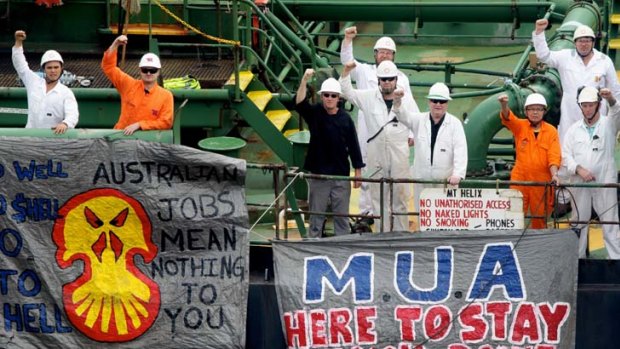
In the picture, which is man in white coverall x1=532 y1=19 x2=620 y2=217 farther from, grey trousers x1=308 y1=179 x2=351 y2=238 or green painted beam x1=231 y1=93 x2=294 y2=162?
green painted beam x1=231 y1=93 x2=294 y2=162

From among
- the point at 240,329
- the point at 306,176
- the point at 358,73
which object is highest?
the point at 358,73

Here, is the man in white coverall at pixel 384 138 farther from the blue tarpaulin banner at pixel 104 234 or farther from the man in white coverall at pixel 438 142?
the blue tarpaulin banner at pixel 104 234

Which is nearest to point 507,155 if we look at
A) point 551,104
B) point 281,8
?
point 551,104

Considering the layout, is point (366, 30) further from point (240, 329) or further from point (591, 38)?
point (240, 329)

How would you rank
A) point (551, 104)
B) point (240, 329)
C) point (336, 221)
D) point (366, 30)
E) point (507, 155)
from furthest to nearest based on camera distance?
point (366, 30) → point (507, 155) → point (551, 104) → point (336, 221) → point (240, 329)

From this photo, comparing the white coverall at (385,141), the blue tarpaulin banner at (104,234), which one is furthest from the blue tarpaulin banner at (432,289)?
the white coverall at (385,141)

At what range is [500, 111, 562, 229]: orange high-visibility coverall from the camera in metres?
15.6

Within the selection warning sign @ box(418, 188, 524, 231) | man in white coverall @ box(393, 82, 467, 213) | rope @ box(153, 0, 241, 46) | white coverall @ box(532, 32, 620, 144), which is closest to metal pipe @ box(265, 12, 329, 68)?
rope @ box(153, 0, 241, 46)

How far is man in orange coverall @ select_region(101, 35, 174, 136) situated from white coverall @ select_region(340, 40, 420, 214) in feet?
6.97

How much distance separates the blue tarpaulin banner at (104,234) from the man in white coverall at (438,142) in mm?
1880

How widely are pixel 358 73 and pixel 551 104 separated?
1.96 m

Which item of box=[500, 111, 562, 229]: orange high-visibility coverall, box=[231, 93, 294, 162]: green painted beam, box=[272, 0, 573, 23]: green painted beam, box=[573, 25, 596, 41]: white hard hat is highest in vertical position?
box=[272, 0, 573, 23]: green painted beam

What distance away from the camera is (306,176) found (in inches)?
591

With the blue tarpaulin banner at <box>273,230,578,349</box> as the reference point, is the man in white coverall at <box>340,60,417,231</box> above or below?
above
